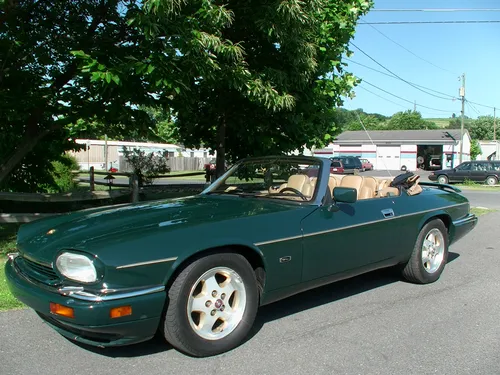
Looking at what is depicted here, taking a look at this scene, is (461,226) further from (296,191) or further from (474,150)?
(474,150)

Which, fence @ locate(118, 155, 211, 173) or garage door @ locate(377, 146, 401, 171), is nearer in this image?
fence @ locate(118, 155, 211, 173)

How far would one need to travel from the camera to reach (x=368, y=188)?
17.3ft

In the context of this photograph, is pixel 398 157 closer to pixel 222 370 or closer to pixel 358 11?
pixel 358 11

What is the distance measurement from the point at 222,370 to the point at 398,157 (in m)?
52.1

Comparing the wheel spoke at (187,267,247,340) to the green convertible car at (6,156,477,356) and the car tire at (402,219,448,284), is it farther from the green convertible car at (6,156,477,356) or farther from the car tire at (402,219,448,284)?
the car tire at (402,219,448,284)

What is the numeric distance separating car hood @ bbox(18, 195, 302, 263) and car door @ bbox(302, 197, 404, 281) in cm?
33

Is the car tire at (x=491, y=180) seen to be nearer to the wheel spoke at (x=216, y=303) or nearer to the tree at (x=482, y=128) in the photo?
the wheel spoke at (x=216, y=303)

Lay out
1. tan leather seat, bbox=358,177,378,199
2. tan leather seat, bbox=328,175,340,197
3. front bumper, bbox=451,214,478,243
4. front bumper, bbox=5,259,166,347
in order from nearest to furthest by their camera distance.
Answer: front bumper, bbox=5,259,166,347
tan leather seat, bbox=358,177,378,199
tan leather seat, bbox=328,175,340,197
front bumper, bbox=451,214,478,243

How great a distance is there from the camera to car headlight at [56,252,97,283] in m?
3.02

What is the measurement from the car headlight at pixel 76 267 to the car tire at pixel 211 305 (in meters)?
0.55

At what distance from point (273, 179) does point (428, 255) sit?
6.89 feet

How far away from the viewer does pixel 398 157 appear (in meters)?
52.3

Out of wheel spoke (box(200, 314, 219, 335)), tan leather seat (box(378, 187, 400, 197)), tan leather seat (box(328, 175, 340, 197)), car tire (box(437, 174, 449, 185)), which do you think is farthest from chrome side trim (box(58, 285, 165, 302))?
car tire (box(437, 174, 449, 185))

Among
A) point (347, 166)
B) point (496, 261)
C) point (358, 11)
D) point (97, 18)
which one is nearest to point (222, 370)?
point (496, 261)
